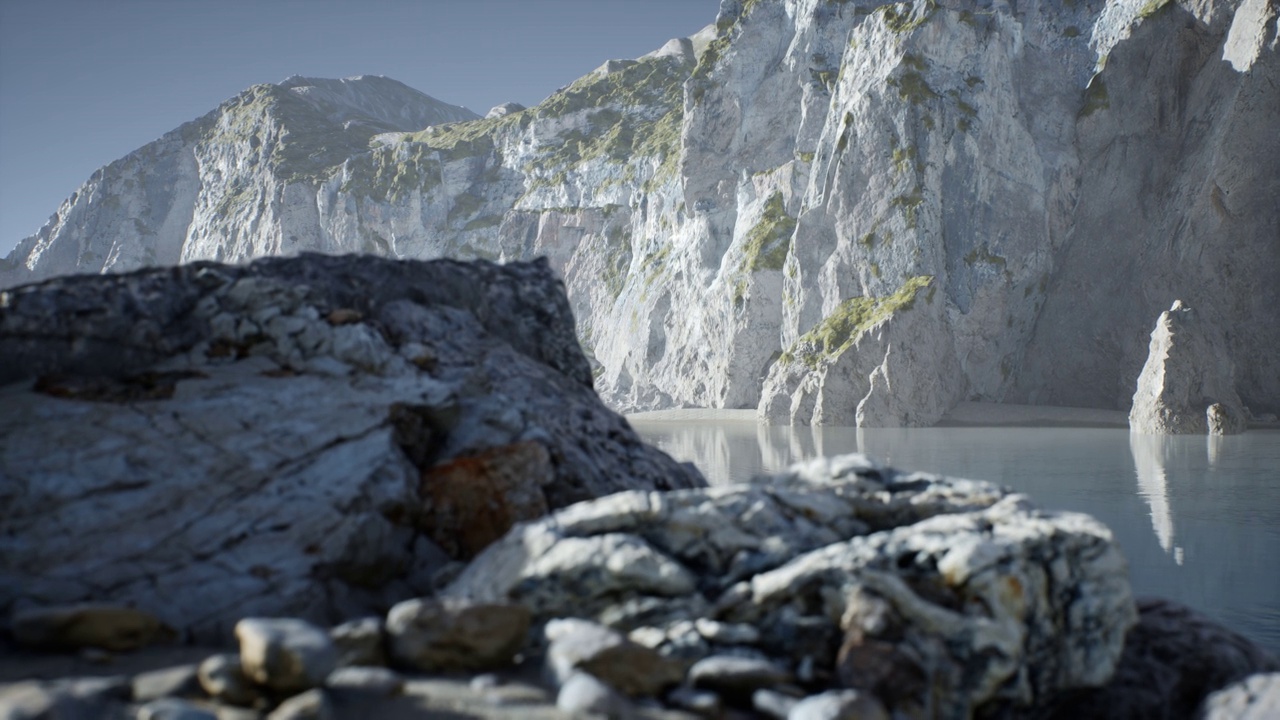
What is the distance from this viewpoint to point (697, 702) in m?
3.44

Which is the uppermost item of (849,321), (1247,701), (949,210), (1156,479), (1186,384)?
(949,210)

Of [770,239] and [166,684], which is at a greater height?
[770,239]

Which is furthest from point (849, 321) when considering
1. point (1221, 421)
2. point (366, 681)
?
point (366, 681)

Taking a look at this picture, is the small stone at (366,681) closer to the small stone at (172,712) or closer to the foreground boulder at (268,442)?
the small stone at (172,712)

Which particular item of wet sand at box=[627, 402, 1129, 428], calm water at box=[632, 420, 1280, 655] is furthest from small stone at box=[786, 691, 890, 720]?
wet sand at box=[627, 402, 1129, 428]

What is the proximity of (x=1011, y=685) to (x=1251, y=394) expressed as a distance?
4963 cm

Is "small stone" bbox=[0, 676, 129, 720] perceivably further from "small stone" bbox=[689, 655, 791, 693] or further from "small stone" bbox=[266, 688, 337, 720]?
"small stone" bbox=[689, 655, 791, 693]

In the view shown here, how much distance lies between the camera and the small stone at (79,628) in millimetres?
3754

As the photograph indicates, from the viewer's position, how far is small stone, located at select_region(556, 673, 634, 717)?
3287mm

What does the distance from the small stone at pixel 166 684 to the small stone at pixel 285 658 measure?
0.20m

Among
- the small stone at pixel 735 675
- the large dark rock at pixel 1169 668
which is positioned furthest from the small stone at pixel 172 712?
the large dark rock at pixel 1169 668

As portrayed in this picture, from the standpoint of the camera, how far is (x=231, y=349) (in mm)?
6062

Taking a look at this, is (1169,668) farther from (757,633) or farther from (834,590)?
(757,633)

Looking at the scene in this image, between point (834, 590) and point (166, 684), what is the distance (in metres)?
3.00
